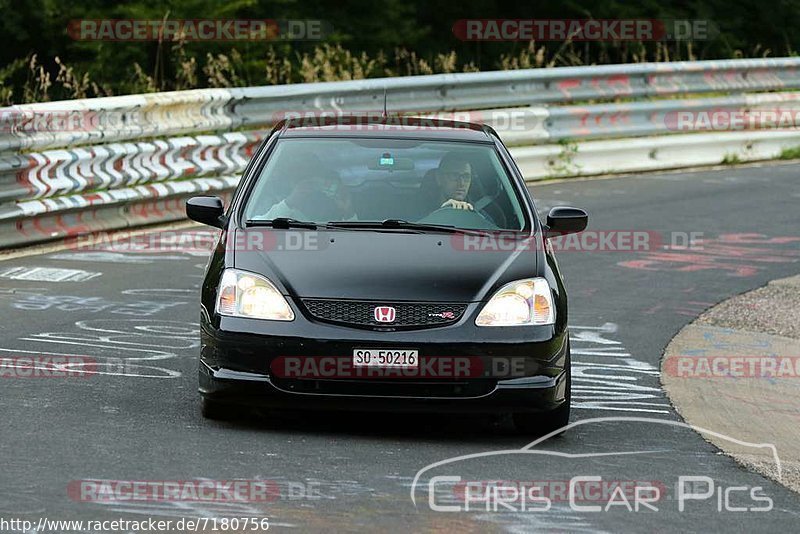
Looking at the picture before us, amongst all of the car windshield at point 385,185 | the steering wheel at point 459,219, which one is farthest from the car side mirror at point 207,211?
the steering wheel at point 459,219

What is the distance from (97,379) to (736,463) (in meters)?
→ 3.40

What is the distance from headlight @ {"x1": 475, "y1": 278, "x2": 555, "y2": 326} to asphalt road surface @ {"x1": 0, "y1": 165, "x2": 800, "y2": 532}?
57 cm

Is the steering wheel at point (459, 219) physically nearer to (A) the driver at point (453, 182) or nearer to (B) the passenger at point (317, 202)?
(A) the driver at point (453, 182)

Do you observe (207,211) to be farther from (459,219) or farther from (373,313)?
(373,313)

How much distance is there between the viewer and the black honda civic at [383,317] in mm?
7789

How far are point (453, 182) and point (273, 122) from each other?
27.5 ft

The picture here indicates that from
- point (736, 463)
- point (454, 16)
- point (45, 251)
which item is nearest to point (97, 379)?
point (736, 463)

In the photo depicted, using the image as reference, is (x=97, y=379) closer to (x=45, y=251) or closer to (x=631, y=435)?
(x=631, y=435)

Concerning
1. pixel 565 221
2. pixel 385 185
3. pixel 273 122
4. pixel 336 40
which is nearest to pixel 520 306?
pixel 565 221

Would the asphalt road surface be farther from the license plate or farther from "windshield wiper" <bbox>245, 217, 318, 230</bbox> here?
"windshield wiper" <bbox>245, 217, 318, 230</bbox>

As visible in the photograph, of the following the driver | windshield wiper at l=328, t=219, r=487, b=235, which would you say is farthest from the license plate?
the driver

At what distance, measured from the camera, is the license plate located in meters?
7.75

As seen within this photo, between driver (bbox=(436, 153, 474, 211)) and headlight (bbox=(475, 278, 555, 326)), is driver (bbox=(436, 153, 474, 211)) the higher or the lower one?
the higher one

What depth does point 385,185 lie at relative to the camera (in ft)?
29.6
